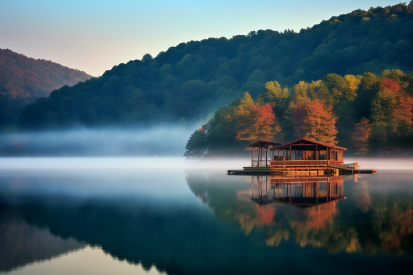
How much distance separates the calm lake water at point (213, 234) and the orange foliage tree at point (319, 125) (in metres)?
43.3

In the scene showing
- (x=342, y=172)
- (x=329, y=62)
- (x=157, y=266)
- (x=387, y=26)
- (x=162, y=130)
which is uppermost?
(x=387, y=26)

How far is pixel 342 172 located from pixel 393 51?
8752 centimetres

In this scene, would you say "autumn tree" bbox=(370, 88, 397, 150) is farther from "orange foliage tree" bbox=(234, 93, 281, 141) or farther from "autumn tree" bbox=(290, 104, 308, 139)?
"orange foliage tree" bbox=(234, 93, 281, 141)

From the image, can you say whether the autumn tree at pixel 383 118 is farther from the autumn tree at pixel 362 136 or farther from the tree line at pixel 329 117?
the autumn tree at pixel 362 136

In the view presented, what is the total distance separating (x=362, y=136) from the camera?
7769cm

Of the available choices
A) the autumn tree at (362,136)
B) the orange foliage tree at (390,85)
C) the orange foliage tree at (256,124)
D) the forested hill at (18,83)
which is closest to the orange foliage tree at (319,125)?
the autumn tree at (362,136)

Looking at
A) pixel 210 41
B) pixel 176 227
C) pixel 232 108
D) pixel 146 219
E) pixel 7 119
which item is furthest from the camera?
pixel 210 41

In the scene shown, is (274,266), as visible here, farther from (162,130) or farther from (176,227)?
(162,130)

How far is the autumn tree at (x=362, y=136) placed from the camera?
76.5 m

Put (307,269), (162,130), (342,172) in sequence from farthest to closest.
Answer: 1. (162,130)
2. (342,172)
3. (307,269)

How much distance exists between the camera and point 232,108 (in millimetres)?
95500

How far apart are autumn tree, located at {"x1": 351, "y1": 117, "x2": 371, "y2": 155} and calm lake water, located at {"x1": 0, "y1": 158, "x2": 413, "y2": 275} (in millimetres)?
44205

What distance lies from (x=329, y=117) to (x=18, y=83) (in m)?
140

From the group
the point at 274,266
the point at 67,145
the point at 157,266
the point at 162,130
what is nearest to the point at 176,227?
the point at 157,266
